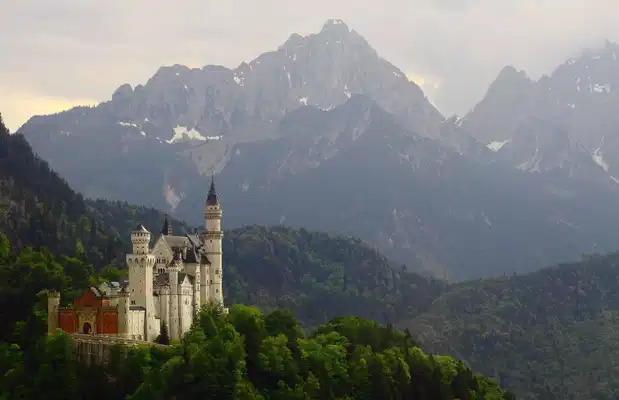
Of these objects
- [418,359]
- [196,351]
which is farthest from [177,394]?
[418,359]

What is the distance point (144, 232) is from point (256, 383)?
26.2 metres

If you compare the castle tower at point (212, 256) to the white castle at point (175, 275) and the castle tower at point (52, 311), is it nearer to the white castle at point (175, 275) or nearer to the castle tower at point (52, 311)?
the white castle at point (175, 275)

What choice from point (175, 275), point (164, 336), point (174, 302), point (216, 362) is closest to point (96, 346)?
point (164, 336)

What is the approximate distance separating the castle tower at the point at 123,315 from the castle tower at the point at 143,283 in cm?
342

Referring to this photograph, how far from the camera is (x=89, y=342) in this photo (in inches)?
6019

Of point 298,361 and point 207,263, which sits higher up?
point 207,263

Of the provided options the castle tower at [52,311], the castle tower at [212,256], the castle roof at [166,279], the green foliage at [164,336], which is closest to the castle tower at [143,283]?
the green foliage at [164,336]

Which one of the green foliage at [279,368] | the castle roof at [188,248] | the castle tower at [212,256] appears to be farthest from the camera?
the castle tower at [212,256]

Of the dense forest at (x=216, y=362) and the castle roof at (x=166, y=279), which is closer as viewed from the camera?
the dense forest at (x=216, y=362)

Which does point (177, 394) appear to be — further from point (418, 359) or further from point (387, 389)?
point (418, 359)

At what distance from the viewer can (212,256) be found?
18225 centimetres

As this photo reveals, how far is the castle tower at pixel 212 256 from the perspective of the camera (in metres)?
179

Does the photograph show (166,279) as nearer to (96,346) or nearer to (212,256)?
(212,256)

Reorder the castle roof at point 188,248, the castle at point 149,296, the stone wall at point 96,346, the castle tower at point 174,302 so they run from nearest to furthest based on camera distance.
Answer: the stone wall at point 96,346
the castle at point 149,296
the castle tower at point 174,302
the castle roof at point 188,248
